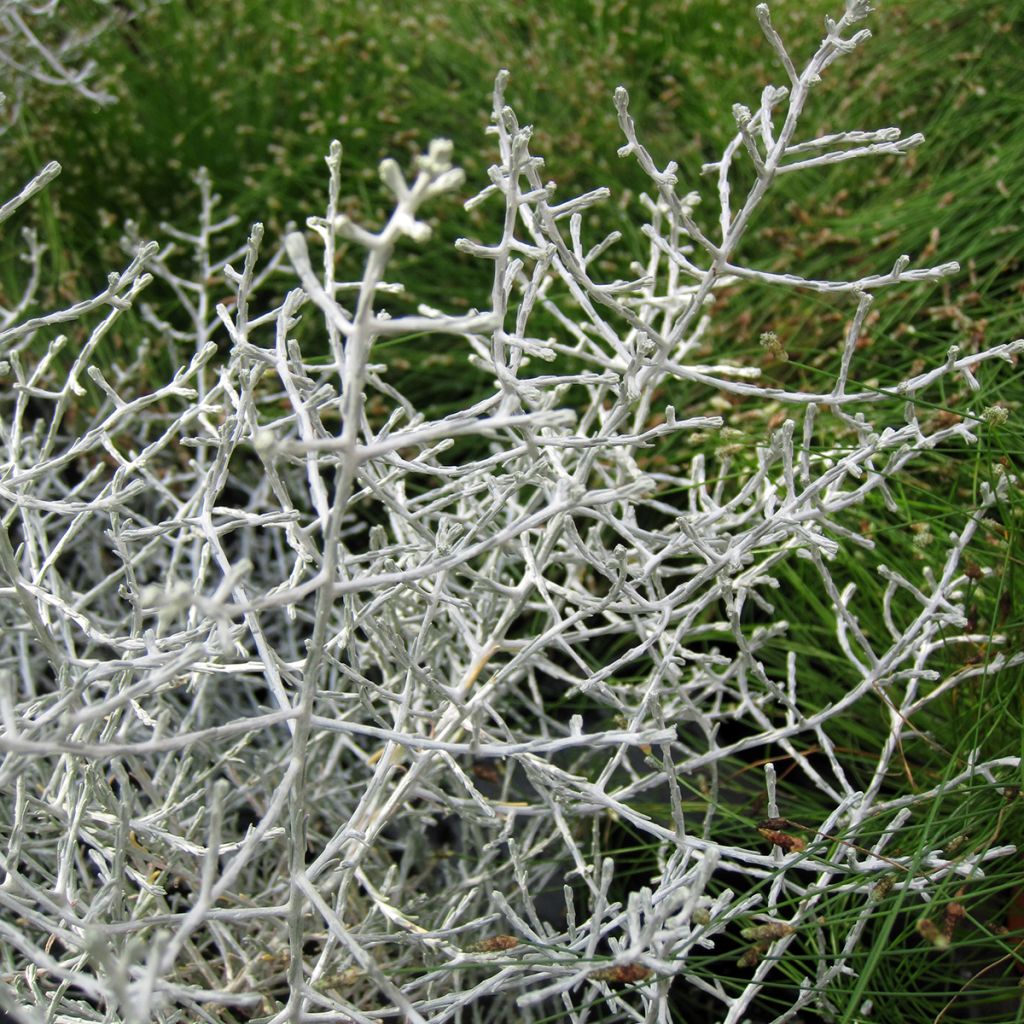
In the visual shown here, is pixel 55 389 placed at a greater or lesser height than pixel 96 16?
lesser

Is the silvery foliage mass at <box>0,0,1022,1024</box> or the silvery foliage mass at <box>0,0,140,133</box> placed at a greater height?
the silvery foliage mass at <box>0,0,140,133</box>

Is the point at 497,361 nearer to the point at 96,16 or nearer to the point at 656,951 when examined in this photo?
the point at 656,951

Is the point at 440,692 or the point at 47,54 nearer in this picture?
the point at 440,692

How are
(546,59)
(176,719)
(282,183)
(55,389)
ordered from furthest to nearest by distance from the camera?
(546,59)
(282,183)
(55,389)
(176,719)

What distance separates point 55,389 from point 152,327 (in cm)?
19

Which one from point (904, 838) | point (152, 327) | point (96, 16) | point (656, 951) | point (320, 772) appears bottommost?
point (904, 838)

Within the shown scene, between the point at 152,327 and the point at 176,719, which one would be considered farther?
the point at 152,327

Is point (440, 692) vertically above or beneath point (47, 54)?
beneath

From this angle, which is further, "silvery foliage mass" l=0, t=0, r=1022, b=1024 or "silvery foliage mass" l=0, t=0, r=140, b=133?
"silvery foliage mass" l=0, t=0, r=140, b=133

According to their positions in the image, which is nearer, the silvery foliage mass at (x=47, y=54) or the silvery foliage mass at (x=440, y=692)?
the silvery foliage mass at (x=440, y=692)

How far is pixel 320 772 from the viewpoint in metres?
1.18

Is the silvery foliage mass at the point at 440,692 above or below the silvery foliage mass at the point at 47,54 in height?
below

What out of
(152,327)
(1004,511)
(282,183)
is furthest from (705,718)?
(282,183)

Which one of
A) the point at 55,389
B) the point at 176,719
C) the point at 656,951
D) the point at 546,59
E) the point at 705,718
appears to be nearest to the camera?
the point at 656,951
